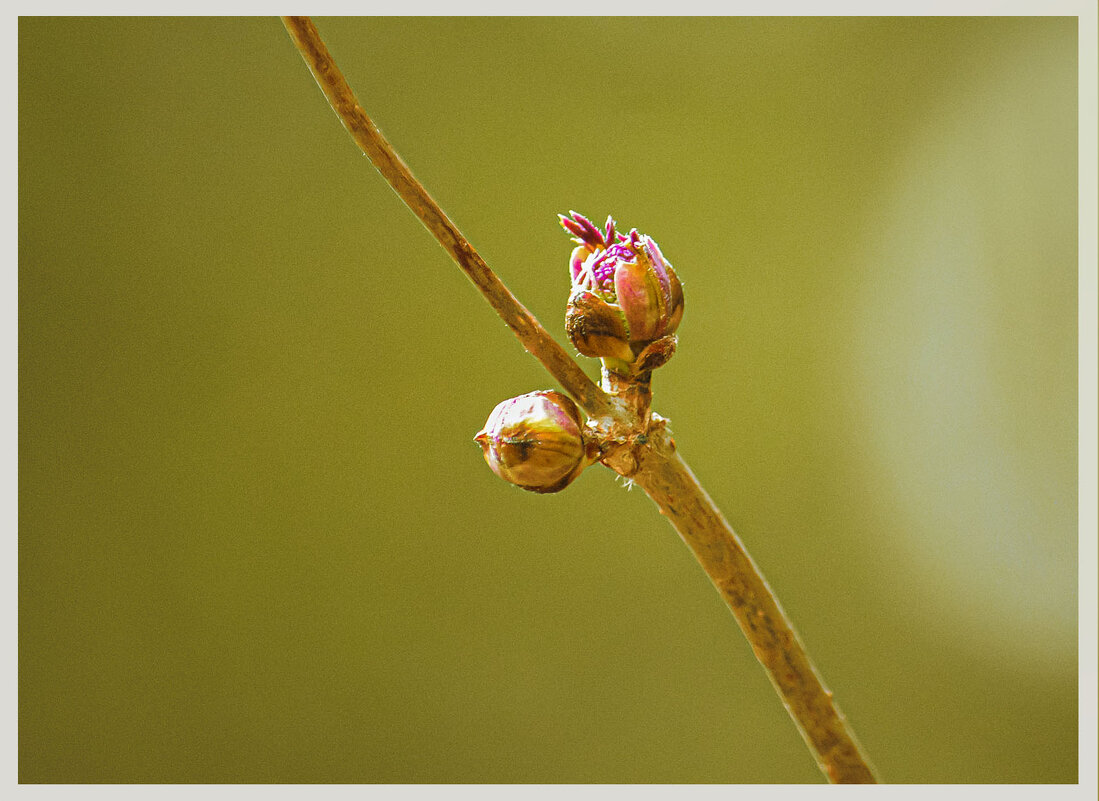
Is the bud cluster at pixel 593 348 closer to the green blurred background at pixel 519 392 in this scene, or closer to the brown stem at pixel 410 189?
the brown stem at pixel 410 189

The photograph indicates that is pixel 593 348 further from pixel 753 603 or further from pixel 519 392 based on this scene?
pixel 519 392

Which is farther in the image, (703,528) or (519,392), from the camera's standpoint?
(519,392)

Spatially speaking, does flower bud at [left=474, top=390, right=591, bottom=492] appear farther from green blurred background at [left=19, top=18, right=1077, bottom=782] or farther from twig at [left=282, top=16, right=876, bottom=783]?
green blurred background at [left=19, top=18, right=1077, bottom=782]

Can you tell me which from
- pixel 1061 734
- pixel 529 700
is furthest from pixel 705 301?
pixel 1061 734

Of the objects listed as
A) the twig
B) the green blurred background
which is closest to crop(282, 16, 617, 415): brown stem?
the twig

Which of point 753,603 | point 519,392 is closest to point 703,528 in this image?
point 753,603

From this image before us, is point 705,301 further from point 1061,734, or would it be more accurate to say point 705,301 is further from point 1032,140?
point 1061,734

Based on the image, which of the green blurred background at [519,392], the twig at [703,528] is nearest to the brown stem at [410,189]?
the twig at [703,528]

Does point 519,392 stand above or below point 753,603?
above
